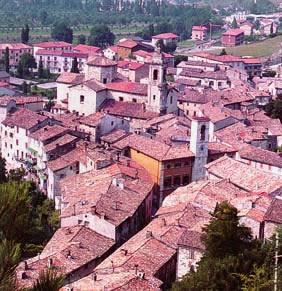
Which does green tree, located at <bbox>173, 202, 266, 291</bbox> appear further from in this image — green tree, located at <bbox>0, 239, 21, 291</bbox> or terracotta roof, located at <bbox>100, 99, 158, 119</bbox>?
terracotta roof, located at <bbox>100, 99, 158, 119</bbox>

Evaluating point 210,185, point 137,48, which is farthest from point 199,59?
point 210,185

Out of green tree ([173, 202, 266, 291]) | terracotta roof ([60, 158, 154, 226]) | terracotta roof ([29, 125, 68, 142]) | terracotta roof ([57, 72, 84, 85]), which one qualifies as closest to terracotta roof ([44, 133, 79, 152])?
terracotta roof ([29, 125, 68, 142])

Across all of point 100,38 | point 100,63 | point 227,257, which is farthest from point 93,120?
point 100,38

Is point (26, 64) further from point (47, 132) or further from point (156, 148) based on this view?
point (156, 148)

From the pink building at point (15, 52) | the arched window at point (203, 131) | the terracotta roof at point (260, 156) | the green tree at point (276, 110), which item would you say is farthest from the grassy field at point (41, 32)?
the arched window at point (203, 131)

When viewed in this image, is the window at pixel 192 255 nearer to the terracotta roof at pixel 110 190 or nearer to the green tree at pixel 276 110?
the terracotta roof at pixel 110 190

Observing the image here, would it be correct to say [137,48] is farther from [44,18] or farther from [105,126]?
[44,18]
